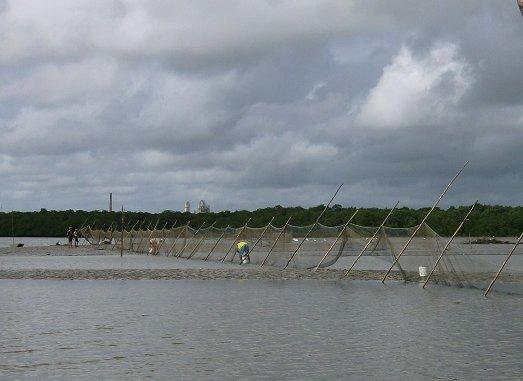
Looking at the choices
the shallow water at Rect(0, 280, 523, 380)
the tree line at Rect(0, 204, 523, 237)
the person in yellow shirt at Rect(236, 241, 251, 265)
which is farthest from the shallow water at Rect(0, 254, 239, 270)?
the tree line at Rect(0, 204, 523, 237)

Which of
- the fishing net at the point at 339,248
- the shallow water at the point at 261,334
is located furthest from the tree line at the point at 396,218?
the shallow water at the point at 261,334

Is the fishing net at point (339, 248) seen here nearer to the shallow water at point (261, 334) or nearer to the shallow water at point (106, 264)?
the shallow water at point (261, 334)

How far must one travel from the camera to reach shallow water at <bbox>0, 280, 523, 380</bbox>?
48.6 feet

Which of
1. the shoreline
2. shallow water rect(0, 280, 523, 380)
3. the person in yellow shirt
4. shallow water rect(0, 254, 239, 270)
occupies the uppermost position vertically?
the person in yellow shirt

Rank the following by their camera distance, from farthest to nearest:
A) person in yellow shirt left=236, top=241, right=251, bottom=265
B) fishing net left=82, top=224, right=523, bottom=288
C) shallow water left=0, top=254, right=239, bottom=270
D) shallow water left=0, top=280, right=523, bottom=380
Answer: person in yellow shirt left=236, top=241, right=251, bottom=265, shallow water left=0, top=254, right=239, bottom=270, fishing net left=82, top=224, right=523, bottom=288, shallow water left=0, top=280, right=523, bottom=380

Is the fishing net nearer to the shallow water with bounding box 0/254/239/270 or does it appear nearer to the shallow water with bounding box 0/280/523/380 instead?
the shallow water with bounding box 0/280/523/380

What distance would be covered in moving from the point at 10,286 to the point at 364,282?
14.8 metres

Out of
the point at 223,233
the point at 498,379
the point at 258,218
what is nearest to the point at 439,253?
the point at 498,379

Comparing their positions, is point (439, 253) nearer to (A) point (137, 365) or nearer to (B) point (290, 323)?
(B) point (290, 323)

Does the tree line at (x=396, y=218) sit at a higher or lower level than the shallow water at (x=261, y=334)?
higher

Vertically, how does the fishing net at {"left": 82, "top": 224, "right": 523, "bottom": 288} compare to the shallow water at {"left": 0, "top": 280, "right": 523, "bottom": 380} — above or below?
above

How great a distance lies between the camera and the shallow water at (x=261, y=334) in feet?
48.6

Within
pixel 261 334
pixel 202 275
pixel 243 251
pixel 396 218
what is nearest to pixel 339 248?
pixel 202 275

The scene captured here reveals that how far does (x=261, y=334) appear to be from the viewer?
63.9 ft
